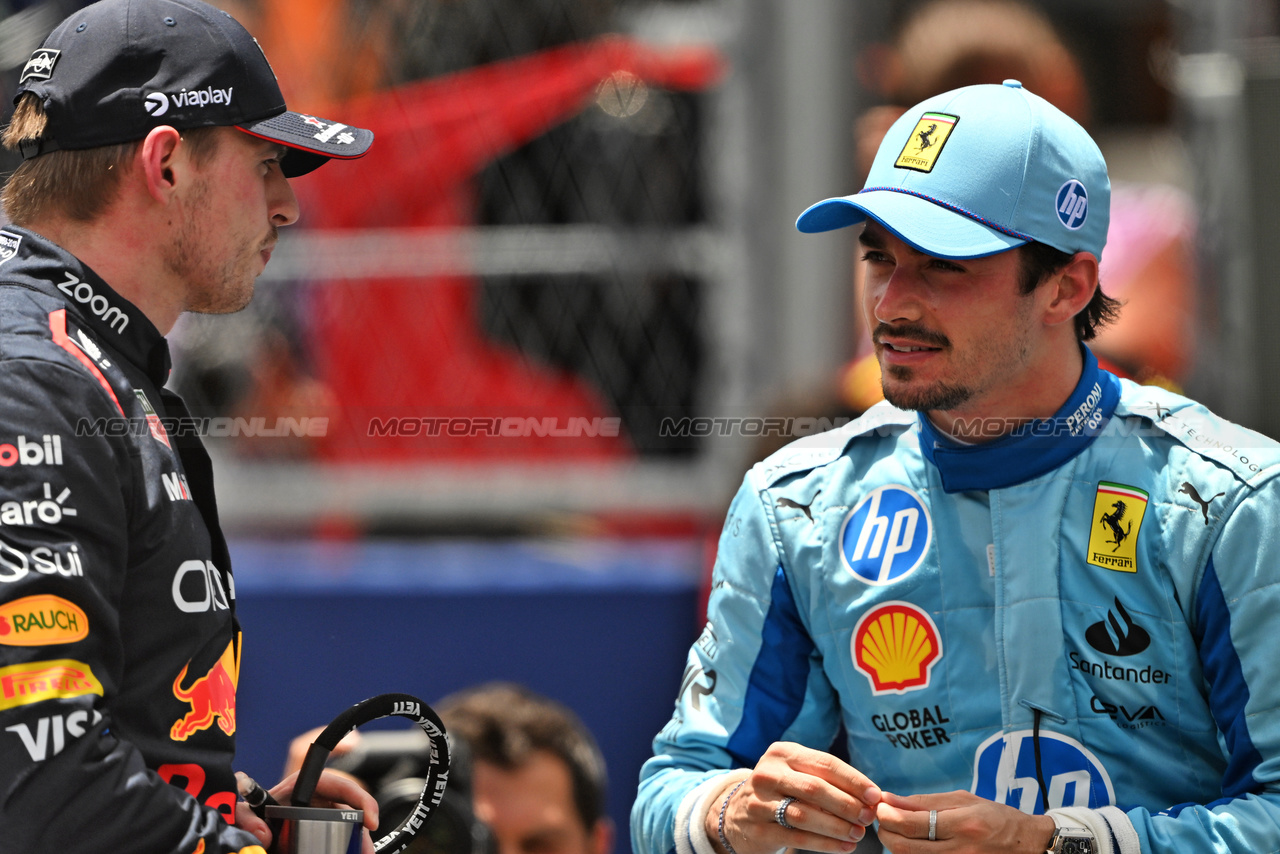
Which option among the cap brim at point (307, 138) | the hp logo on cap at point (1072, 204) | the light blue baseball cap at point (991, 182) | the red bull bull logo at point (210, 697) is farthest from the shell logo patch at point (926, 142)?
the red bull bull logo at point (210, 697)

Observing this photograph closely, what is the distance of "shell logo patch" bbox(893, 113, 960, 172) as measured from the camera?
192cm

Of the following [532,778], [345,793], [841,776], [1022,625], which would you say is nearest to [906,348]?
[1022,625]

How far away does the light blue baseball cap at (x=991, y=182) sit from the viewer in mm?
1872

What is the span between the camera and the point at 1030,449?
1.90 m

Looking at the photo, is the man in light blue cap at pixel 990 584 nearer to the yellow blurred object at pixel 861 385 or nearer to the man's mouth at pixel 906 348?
the man's mouth at pixel 906 348

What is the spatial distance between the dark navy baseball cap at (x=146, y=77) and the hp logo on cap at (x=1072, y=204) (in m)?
0.99

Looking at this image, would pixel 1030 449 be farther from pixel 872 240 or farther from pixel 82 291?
pixel 82 291

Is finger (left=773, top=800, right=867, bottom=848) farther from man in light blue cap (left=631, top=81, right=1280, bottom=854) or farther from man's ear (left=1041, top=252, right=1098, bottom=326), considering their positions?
man's ear (left=1041, top=252, right=1098, bottom=326)

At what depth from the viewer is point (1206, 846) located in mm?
1712

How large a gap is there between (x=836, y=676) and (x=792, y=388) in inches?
62.8

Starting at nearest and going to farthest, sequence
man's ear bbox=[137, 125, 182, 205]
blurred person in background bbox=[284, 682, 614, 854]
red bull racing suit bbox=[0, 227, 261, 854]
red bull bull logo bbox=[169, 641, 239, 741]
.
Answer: red bull racing suit bbox=[0, 227, 261, 854] < red bull bull logo bbox=[169, 641, 239, 741] < man's ear bbox=[137, 125, 182, 205] < blurred person in background bbox=[284, 682, 614, 854]

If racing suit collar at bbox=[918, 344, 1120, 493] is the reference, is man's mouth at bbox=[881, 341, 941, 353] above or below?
above

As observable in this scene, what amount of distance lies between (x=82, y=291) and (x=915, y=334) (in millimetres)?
1060

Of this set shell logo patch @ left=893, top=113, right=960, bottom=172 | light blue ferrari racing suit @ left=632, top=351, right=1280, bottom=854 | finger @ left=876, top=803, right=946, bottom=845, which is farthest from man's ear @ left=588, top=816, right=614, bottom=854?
shell logo patch @ left=893, top=113, right=960, bottom=172
